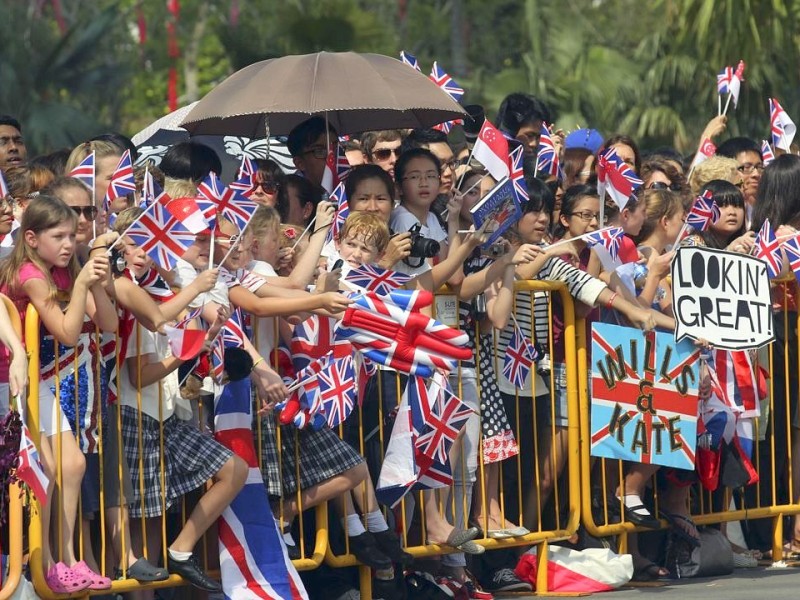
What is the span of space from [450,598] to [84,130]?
27023 millimetres

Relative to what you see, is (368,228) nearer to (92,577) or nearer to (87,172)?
(87,172)

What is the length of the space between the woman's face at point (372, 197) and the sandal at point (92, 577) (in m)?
2.24

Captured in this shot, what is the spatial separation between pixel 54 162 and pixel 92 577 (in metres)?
2.62

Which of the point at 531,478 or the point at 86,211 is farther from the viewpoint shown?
the point at 531,478

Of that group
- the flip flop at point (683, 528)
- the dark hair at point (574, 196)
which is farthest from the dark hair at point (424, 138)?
the flip flop at point (683, 528)

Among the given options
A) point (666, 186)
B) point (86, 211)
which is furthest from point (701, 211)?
point (86, 211)

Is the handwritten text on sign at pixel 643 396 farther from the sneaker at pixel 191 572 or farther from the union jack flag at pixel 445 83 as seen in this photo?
the union jack flag at pixel 445 83

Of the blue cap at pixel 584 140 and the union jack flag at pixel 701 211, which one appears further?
the blue cap at pixel 584 140

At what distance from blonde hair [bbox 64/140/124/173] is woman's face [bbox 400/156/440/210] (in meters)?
1.41

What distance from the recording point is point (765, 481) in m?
9.81

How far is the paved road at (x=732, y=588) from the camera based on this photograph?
8352mm

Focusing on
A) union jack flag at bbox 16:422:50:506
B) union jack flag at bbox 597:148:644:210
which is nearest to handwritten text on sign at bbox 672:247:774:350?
union jack flag at bbox 597:148:644:210

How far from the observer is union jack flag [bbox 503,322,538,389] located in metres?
8.52

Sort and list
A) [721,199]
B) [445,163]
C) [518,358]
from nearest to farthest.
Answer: [518,358]
[721,199]
[445,163]
